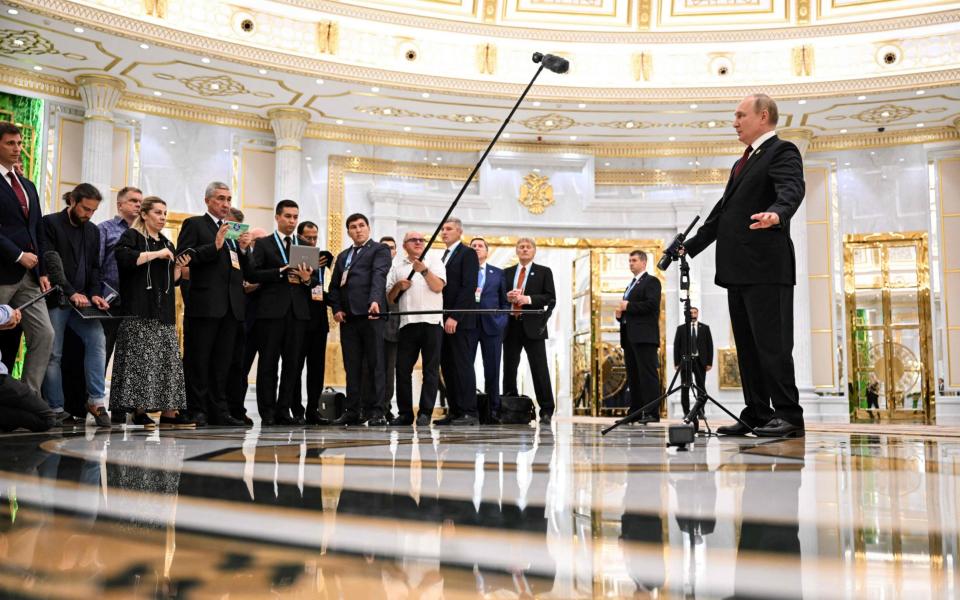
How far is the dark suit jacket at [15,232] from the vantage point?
408 centimetres

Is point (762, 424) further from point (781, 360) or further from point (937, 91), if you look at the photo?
point (937, 91)

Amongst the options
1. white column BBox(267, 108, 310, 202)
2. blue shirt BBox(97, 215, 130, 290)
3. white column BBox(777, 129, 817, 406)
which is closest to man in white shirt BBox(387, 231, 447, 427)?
blue shirt BBox(97, 215, 130, 290)

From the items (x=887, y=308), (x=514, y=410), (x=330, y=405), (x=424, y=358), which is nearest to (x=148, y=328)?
(x=330, y=405)

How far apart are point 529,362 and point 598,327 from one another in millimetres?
5198

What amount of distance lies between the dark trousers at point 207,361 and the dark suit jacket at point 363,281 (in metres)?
0.76

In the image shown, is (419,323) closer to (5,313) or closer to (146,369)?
(146,369)

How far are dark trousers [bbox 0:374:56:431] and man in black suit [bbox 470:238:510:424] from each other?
10.3 ft

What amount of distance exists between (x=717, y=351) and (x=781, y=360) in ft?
26.8

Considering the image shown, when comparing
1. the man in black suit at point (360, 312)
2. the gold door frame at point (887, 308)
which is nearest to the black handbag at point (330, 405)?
the man in black suit at point (360, 312)

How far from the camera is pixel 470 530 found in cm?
107

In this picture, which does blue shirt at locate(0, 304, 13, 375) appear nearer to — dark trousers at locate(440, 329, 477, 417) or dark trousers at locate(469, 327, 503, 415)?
dark trousers at locate(440, 329, 477, 417)

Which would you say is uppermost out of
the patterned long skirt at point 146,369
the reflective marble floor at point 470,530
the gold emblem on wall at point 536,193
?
the gold emblem on wall at point 536,193

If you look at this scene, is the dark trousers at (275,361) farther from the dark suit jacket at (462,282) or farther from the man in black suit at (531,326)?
the man in black suit at (531,326)

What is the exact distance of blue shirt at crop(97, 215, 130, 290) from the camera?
4.98 m
